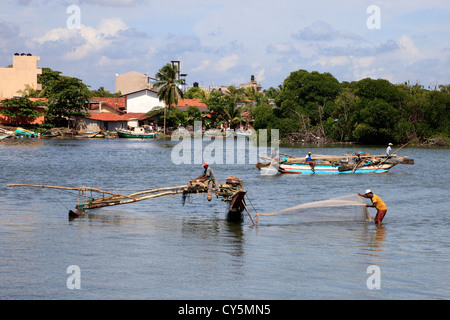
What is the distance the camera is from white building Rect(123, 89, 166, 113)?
3342 inches

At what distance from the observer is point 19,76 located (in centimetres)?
7675

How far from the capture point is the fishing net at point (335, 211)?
17.8 m

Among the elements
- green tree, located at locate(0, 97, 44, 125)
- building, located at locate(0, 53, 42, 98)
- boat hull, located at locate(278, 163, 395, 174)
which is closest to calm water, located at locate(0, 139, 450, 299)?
boat hull, located at locate(278, 163, 395, 174)

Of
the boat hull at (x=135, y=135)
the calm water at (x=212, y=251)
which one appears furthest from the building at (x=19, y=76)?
the calm water at (x=212, y=251)

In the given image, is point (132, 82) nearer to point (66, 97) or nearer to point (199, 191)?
point (66, 97)

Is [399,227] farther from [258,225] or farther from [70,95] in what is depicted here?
[70,95]

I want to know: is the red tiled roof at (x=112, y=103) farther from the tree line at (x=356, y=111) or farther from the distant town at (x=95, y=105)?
the tree line at (x=356, y=111)

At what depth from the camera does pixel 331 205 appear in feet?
57.3

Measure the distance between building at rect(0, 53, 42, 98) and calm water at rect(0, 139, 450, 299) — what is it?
5504cm

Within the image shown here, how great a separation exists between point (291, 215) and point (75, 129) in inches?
2516

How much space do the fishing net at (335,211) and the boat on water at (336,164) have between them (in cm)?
1573

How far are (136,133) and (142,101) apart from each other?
7.91 meters

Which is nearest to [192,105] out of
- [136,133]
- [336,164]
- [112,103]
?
[136,133]
